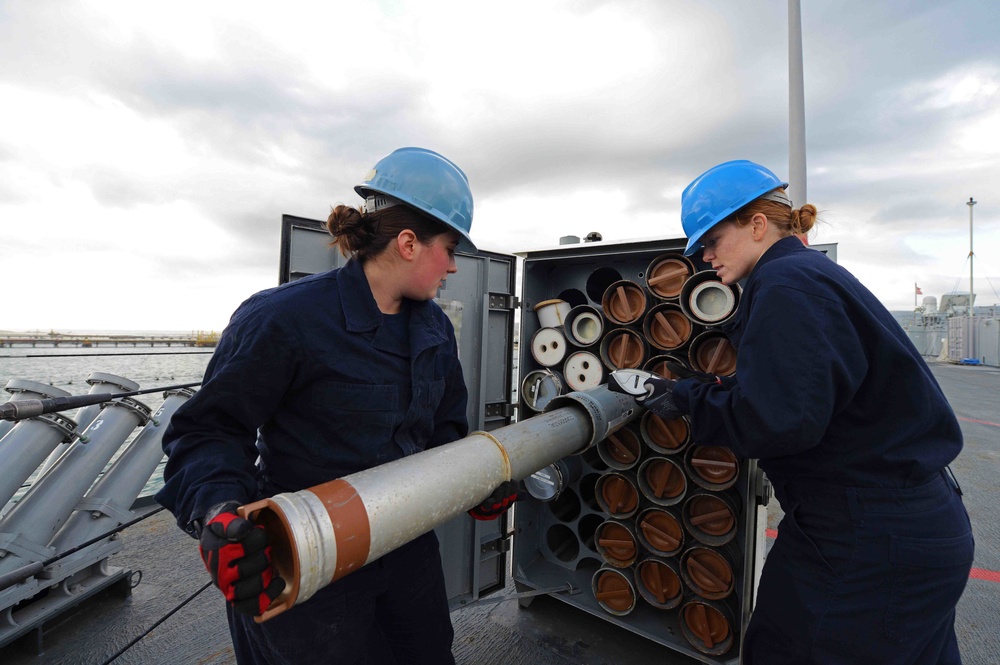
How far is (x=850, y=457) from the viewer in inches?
55.9

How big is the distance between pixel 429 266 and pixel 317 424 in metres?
0.59

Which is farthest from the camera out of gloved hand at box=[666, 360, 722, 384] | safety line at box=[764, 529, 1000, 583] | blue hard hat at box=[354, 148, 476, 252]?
safety line at box=[764, 529, 1000, 583]

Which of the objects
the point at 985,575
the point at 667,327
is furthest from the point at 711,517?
the point at 985,575

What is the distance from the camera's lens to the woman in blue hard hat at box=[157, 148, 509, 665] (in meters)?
1.29

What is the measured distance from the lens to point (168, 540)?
13.0ft

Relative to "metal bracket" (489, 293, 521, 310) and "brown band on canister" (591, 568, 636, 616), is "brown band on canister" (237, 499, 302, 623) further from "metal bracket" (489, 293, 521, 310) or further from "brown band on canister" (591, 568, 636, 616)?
"brown band on canister" (591, 568, 636, 616)

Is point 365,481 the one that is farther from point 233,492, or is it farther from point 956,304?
point 956,304

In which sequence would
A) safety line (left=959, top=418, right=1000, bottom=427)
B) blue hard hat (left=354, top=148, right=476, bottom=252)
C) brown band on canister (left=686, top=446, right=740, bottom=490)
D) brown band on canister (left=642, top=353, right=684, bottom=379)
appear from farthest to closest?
safety line (left=959, top=418, right=1000, bottom=427) → brown band on canister (left=642, top=353, right=684, bottom=379) → brown band on canister (left=686, top=446, right=740, bottom=490) → blue hard hat (left=354, top=148, right=476, bottom=252)

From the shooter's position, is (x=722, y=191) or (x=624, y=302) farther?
(x=624, y=302)

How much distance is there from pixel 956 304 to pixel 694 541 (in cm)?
4020

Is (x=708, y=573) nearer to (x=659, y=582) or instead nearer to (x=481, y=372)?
(x=659, y=582)

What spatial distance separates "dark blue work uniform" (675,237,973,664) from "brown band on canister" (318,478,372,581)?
108 centimetres

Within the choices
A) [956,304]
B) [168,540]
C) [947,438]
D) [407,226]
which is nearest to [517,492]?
[407,226]

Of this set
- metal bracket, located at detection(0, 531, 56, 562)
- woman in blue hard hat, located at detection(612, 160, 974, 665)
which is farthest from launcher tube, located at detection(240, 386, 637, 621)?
metal bracket, located at detection(0, 531, 56, 562)
